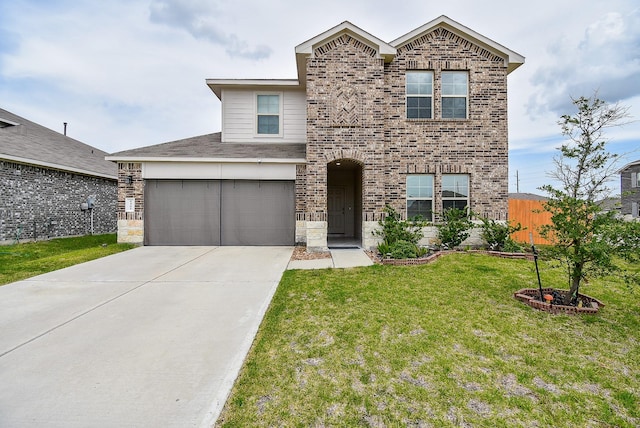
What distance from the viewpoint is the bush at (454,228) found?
9.55 metres

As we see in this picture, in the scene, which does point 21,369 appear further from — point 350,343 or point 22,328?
point 350,343

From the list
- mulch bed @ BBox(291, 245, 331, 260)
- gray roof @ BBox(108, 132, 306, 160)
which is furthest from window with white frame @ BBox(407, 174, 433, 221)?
gray roof @ BBox(108, 132, 306, 160)

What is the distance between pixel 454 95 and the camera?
1033 centimetres

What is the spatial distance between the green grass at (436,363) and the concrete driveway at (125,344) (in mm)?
381

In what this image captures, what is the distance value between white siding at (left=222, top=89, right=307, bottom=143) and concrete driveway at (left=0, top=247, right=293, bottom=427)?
691 centimetres

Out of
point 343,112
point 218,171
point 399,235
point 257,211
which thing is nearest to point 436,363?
point 399,235

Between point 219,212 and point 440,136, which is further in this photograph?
point 219,212

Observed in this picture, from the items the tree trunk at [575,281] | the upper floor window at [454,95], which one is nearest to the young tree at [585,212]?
the tree trunk at [575,281]

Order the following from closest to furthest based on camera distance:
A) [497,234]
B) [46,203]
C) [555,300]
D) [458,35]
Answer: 1. [555,300]
2. [497,234]
3. [458,35]
4. [46,203]

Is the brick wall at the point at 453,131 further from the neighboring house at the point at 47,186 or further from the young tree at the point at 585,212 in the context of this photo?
the neighboring house at the point at 47,186

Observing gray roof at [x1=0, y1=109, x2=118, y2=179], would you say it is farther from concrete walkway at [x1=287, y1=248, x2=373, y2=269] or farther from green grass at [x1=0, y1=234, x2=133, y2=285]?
concrete walkway at [x1=287, y1=248, x2=373, y2=269]

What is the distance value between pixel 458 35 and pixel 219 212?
10.4 metres

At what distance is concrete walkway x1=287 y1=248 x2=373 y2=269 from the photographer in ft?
25.4

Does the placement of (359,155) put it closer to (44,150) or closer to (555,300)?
(555,300)
